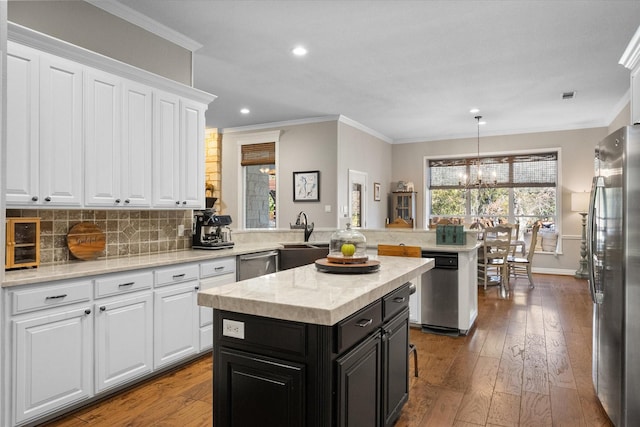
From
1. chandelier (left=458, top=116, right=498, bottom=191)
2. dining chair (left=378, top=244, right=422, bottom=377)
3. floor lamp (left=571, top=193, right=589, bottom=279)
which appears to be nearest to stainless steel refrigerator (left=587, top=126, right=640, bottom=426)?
dining chair (left=378, top=244, right=422, bottom=377)

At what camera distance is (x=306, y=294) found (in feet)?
5.79

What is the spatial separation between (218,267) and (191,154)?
107cm

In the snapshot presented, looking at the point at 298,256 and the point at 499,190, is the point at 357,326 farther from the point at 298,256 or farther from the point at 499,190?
the point at 499,190

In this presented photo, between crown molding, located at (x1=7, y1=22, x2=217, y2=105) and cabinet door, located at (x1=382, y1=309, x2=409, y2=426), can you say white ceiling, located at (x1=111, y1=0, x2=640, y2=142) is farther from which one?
cabinet door, located at (x1=382, y1=309, x2=409, y2=426)

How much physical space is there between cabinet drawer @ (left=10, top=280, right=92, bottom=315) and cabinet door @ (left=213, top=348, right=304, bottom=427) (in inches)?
48.9

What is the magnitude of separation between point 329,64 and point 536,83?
8.85 ft

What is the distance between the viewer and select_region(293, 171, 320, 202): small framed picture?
7016mm

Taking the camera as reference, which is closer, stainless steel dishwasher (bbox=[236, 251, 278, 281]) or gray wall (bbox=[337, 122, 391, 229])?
stainless steel dishwasher (bbox=[236, 251, 278, 281])

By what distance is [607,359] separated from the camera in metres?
2.48

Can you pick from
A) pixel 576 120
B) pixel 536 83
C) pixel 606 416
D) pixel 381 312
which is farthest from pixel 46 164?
pixel 576 120

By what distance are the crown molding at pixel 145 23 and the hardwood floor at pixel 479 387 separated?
2.87 metres

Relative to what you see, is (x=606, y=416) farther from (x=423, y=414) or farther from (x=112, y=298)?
(x=112, y=298)

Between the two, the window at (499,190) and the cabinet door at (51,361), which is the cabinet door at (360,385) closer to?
the cabinet door at (51,361)

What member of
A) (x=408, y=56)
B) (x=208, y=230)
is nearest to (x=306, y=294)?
(x=208, y=230)
